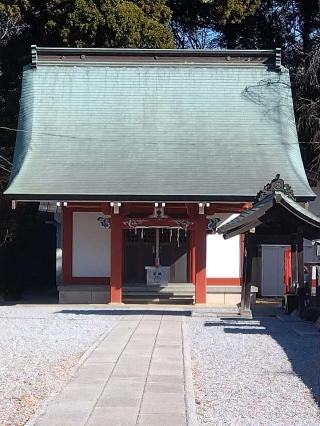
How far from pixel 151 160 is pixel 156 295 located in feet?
12.6

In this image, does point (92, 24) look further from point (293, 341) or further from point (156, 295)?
point (293, 341)

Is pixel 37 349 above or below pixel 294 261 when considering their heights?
below

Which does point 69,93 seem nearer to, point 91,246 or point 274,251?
point 91,246

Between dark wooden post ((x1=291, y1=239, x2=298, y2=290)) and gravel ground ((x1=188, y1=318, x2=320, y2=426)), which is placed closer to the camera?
gravel ground ((x1=188, y1=318, x2=320, y2=426))

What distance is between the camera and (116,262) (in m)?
18.8

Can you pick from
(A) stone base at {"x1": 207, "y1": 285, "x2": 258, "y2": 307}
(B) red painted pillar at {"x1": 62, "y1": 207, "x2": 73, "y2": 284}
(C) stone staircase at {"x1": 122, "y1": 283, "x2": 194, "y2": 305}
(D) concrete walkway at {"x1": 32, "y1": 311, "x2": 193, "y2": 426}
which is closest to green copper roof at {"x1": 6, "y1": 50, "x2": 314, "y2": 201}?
(B) red painted pillar at {"x1": 62, "y1": 207, "x2": 73, "y2": 284}

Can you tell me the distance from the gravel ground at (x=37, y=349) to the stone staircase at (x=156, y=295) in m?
2.23

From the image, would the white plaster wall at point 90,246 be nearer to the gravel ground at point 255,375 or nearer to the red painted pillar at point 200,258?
the red painted pillar at point 200,258

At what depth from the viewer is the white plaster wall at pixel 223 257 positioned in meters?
19.8

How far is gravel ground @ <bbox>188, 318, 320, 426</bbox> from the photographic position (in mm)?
6777

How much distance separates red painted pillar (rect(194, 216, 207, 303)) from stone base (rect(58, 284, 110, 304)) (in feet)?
8.65

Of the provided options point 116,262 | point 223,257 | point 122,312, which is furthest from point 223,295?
point 122,312

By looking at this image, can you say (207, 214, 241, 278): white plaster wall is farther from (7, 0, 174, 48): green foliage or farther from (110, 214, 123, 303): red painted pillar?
(7, 0, 174, 48): green foliage

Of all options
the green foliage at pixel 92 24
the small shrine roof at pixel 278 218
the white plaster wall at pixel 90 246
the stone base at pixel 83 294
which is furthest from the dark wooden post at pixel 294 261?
the green foliage at pixel 92 24
